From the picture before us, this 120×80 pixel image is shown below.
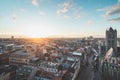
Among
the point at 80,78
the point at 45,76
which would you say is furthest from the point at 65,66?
the point at 45,76

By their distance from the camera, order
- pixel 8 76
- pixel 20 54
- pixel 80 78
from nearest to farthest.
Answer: pixel 8 76
pixel 80 78
pixel 20 54

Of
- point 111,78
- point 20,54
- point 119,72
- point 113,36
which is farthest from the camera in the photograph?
point 113,36

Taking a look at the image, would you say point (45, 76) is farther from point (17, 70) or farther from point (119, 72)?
point (119, 72)

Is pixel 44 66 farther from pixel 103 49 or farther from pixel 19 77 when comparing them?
pixel 103 49

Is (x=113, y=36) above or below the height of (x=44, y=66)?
above

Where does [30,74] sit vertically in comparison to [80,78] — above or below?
above

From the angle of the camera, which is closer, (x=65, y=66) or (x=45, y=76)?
(x=45, y=76)

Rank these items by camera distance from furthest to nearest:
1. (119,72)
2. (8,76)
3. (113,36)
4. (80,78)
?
(113,36) → (80,78) → (119,72) → (8,76)

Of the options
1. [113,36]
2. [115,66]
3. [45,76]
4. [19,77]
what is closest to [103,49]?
[113,36]

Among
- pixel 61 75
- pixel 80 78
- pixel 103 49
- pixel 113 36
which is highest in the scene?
pixel 113 36
